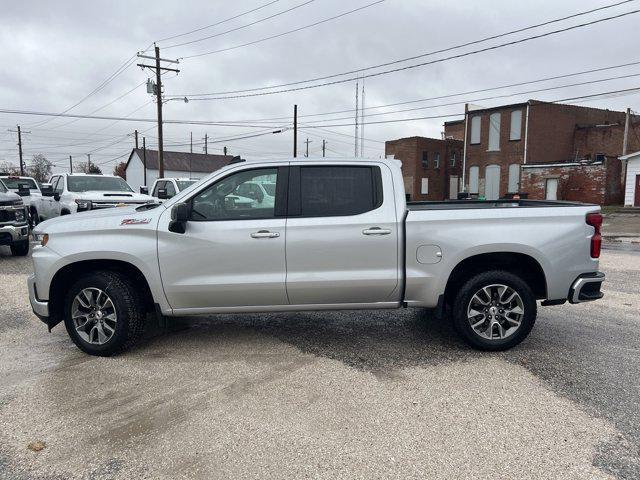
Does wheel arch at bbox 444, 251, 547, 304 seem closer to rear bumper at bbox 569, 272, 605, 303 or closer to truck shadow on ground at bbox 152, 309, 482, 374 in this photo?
rear bumper at bbox 569, 272, 605, 303

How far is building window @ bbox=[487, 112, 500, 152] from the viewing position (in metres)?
41.5

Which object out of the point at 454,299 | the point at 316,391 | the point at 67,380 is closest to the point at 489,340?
the point at 454,299

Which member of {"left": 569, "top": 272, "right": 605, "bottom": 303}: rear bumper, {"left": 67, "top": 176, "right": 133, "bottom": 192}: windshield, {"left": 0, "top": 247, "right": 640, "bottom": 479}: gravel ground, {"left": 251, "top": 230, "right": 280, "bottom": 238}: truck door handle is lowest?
{"left": 0, "top": 247, "right": 640, "bottom": 479}: gravel ground

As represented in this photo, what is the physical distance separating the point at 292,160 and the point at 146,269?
5.57ft

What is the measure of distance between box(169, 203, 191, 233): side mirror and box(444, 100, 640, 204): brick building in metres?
35.3

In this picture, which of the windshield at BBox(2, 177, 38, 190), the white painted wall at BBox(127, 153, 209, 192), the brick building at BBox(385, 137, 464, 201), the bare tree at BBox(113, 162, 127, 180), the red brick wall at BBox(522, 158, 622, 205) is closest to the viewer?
the windshield at BBox(2, 177, 38, 190)

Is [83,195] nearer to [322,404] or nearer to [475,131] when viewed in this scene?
[322,404]

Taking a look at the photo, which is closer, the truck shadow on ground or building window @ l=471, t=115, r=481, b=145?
the truck shadow on ground

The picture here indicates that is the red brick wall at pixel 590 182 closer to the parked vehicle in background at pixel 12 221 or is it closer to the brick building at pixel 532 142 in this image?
the brick building at pixel 532 142

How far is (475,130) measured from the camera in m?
43.3

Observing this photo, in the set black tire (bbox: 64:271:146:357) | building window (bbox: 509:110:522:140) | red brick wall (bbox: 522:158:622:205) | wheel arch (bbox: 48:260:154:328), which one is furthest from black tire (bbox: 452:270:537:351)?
building window (bbox: 509:110:522:140)

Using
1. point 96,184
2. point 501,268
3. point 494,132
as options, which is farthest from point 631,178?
point 501,268

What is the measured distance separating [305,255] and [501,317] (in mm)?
1971

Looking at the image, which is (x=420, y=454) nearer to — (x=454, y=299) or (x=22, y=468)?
(x=454, y=299)
